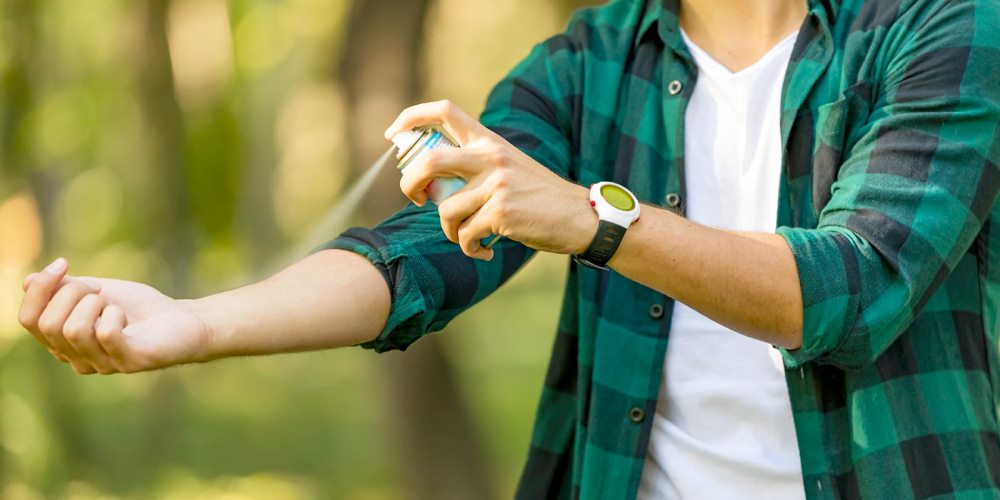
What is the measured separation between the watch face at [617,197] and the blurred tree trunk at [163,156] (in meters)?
4.41

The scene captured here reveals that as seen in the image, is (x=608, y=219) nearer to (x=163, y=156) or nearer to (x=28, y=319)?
(x=28, y=319)

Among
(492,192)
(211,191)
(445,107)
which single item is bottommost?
(211,191)

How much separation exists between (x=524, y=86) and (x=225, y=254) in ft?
17.6

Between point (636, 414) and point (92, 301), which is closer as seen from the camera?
point (92, 301)

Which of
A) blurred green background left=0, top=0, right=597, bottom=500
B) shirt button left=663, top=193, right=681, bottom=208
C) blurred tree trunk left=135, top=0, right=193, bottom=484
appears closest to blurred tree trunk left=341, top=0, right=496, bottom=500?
blurred green background left=0, top=0, right=597, bottom=500

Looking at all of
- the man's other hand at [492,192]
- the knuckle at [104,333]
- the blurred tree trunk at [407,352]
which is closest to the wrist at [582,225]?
the man's other hand at [492,192]

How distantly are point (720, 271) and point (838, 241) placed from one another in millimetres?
207

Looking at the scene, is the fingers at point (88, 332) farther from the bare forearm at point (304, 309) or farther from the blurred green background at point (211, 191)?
the blurred green background at point (211, 191)

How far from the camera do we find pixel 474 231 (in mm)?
1666

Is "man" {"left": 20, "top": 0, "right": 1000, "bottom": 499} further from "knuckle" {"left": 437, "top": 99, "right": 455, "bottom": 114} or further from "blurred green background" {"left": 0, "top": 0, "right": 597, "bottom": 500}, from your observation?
"blurred green background" {"left": 0, "top": 0, "right": 597, "bottom": 500}

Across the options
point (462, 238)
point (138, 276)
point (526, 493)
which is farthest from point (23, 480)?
point (462, 238)

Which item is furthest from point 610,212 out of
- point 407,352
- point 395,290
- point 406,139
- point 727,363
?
point 407,352

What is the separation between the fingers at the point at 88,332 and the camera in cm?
164

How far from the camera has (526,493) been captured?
239cm
